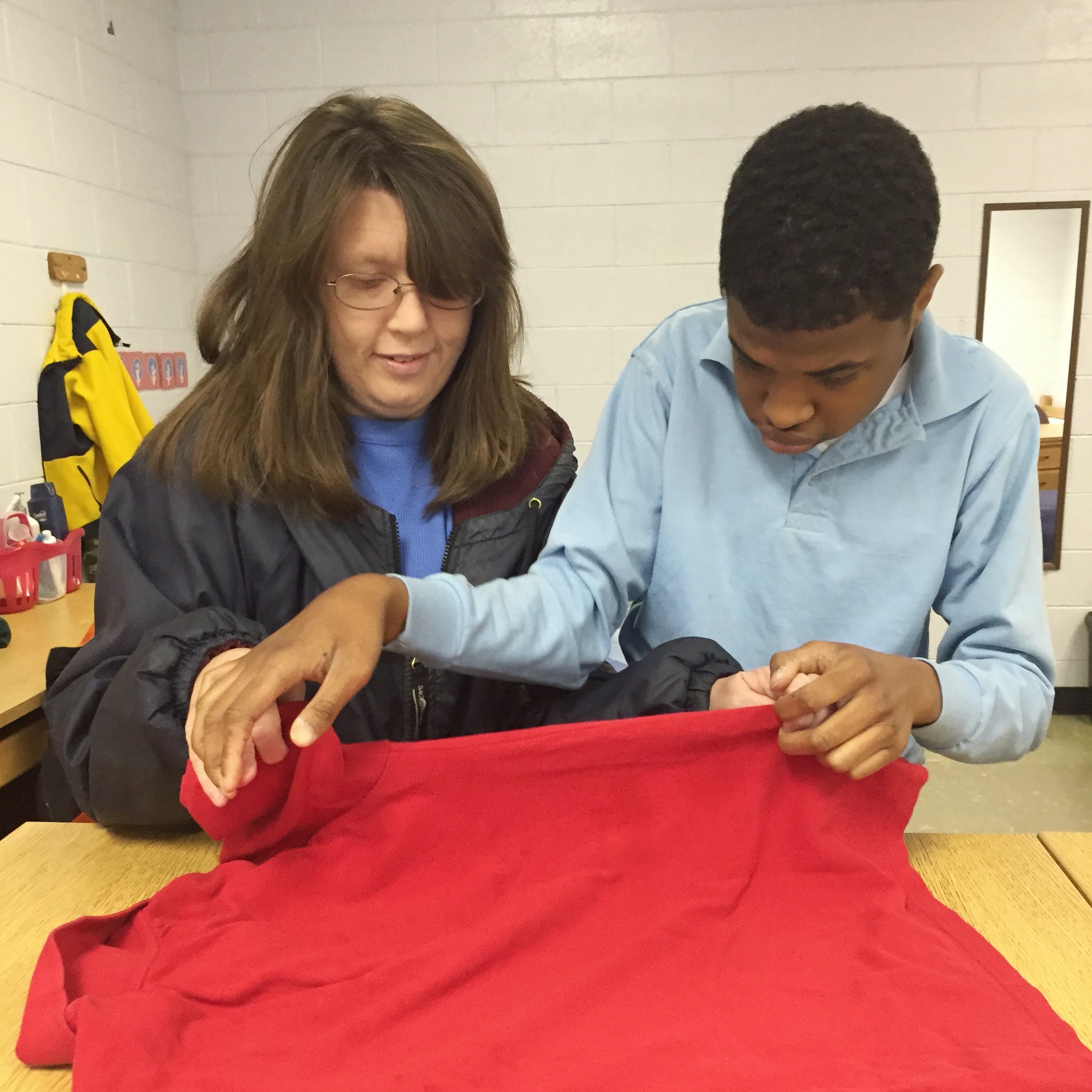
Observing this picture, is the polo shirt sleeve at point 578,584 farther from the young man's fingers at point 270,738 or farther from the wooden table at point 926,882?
the wooden table at point 926,882

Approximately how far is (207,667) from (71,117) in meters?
2.38

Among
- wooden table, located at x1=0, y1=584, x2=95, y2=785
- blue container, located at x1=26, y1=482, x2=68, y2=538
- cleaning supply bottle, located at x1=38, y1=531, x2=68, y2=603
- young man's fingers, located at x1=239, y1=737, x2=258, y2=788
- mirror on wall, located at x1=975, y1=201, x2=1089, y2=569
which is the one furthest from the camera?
mirror on wall, located at x1=975, y1=201, x2=1089, y2=569

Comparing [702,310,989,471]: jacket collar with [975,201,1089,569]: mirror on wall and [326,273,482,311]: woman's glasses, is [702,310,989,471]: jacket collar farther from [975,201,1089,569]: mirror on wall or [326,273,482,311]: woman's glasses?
[975,201,1089,569]: mirror on wall

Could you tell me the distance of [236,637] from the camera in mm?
915

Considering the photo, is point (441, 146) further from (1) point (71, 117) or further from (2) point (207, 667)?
(1) point (71, 117)

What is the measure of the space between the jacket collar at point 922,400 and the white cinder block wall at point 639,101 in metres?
2.27

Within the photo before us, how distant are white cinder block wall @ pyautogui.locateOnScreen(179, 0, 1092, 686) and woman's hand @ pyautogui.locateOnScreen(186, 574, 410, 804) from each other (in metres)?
2.59

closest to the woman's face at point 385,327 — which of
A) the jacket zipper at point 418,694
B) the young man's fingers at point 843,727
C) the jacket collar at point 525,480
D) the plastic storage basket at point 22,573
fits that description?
the jacket collar at point 525,480

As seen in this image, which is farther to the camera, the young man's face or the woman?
the woman

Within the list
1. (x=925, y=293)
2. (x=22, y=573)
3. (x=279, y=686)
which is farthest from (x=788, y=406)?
(x=22, y=573)

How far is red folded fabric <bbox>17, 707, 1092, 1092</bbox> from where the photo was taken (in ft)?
2.08

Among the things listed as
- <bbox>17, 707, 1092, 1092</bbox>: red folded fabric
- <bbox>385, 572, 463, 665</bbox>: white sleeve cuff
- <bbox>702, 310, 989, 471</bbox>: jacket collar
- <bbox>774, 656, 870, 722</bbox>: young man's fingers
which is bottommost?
<bbox>17, 707, 1092, 1092</bbox>: red folded fabric

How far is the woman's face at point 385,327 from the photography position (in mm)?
1130

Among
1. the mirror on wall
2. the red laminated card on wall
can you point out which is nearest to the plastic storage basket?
the red laminated card on wall
